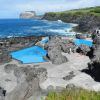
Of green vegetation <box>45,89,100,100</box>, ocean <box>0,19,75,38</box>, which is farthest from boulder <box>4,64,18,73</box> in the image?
ocean <box>0,19,75,38</box>

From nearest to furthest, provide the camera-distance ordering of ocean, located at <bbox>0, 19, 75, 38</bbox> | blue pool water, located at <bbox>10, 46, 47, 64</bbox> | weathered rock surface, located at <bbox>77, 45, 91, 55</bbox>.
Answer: blue pool water, located at <bbox>10, 46, 47, 64</bbox>
weathered rock surface, located at <bbox>77, 45, 91, 55</bbox>
ocean, located at <bbox>0, 19, 75, 38</bbox>

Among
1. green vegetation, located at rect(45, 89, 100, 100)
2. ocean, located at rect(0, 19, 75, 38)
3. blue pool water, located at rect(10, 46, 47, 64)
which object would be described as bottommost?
ocean, located at rect(0, 19, 75, 38)

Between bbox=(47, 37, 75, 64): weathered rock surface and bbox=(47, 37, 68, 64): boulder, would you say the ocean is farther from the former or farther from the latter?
bbox=(47, 37, 68, 64): boulder

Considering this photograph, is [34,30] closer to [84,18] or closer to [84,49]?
[84,18]

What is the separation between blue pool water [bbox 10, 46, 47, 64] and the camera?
132 feet

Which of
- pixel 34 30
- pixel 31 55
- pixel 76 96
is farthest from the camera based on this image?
pixel 34 30

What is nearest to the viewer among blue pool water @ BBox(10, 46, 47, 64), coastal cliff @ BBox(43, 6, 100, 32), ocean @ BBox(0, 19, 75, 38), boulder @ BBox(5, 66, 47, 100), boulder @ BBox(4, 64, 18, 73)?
boulder @ BBox(5, 66, 47, 100)

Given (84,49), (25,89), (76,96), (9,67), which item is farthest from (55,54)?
(76,96)

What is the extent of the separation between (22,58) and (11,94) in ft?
65.7

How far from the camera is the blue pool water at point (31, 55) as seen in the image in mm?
40344

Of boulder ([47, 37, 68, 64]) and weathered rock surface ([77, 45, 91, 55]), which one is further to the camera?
weathered rock surface ([77, 45, 91, 55])

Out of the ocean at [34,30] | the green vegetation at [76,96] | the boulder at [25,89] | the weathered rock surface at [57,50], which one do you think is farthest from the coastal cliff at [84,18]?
the green vegetation at [76,96]

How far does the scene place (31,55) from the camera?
4284 centimetres

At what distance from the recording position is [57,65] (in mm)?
38406
